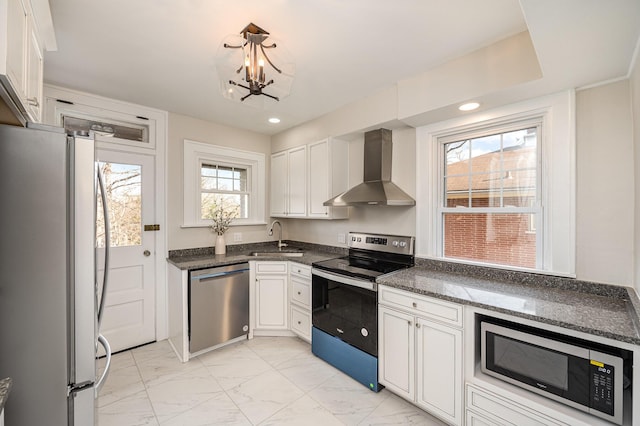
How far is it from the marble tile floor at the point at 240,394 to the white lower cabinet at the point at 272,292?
34 cm

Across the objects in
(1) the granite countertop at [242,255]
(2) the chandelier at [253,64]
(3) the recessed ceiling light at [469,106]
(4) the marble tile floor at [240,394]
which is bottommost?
(4) the marble tile floor at [240,394]

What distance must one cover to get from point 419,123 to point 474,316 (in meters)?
1.66

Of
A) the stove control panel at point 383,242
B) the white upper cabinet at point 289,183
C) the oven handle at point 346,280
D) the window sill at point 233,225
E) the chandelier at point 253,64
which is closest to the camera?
the chandelier at point 253,64

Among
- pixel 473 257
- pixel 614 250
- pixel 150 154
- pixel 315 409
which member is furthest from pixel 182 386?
pixel 614 250

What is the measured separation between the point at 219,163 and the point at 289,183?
0.92m

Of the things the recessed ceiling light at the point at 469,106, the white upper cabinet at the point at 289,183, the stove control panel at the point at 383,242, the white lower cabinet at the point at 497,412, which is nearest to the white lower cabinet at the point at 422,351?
the white lower cabinet at the point at 497,412

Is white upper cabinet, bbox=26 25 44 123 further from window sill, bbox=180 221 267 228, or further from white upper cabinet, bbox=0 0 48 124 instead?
window sill, bbox=180 221 267 228

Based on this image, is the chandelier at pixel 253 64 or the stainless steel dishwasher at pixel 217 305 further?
the stainless steel dishwasher at pixel 217 305

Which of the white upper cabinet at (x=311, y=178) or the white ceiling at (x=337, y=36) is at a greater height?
the white ceiling at (x=337, y=36)

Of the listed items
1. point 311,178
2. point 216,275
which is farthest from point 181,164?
point 311,178

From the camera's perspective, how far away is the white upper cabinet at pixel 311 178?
317cm

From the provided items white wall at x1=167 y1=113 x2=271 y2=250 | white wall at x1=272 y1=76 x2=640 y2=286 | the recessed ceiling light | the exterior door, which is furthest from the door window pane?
white wall at x1=272 y1=76 x2=640 y2=286

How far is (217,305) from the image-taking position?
2.85 m

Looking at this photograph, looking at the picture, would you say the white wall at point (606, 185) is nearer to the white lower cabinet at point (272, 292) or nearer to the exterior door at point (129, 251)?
the white lower cabinet at point (272, 292)
